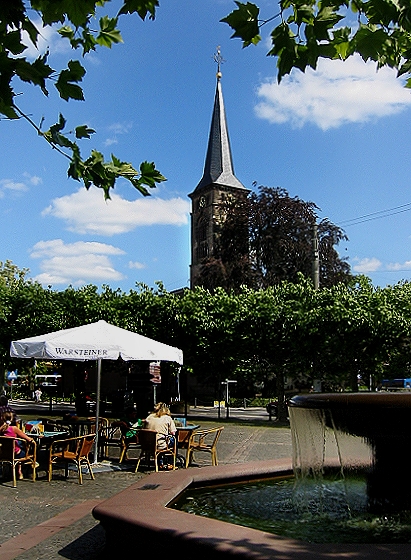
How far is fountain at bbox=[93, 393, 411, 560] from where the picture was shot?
14.4ft

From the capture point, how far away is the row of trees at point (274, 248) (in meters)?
37.8

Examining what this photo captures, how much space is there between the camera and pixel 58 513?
781cm

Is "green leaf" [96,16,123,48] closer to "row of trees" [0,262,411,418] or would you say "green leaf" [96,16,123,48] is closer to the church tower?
"row of trees" [0,262,411,418]

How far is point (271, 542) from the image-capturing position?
14.9ft

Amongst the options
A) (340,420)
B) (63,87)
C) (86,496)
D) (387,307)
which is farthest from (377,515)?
(387,307)

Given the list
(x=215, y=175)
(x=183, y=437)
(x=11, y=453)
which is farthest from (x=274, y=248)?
(x=215, y=175)

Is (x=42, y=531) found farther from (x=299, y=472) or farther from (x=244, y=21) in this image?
→ (x=244, y=21)

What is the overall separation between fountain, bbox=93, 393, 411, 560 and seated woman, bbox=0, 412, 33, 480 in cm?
343

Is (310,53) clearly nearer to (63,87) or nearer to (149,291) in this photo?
(63,87)

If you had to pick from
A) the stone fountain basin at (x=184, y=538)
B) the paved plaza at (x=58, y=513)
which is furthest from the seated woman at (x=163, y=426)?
the stone fountain basin at (x=184, y=538)

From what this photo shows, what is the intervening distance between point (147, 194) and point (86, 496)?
634cm

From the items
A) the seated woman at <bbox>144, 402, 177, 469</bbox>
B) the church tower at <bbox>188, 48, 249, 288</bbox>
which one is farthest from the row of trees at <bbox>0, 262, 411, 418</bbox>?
the church tower at <bbox>188, 48, 249, 288</bbox>

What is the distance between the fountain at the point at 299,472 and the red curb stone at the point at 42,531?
3.00 feet

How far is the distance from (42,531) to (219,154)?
71342 mm
